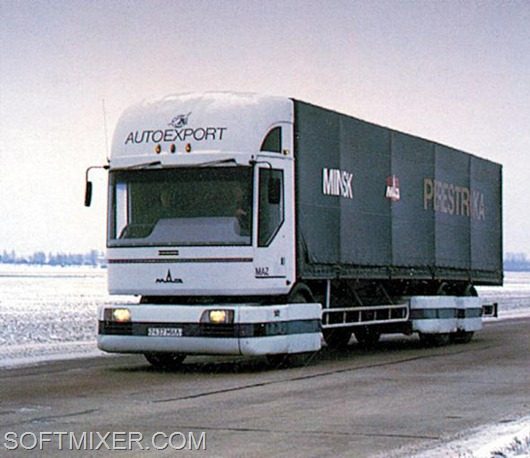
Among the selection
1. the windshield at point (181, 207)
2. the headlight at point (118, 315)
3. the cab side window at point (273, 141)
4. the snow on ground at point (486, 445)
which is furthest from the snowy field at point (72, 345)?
the cab side window at point (273, 141)

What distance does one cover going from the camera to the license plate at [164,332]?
56.6 feet

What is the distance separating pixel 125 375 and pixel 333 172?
477cm

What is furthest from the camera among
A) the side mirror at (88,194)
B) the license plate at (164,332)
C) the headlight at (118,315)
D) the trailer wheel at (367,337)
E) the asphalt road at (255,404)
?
the trailer wheel at (367,337)

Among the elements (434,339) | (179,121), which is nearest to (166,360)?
(179,121)

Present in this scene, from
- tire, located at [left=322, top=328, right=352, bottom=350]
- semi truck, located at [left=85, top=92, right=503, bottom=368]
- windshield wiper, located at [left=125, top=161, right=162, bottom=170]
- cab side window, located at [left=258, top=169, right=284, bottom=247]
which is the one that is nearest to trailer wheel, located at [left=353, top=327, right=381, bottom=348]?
tire, located at [left=322, top=328, right=352, bottom=350]

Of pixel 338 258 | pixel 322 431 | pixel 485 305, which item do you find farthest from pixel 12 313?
pixel 322 431

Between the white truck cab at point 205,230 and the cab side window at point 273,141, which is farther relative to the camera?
the cab side window at point 273,141

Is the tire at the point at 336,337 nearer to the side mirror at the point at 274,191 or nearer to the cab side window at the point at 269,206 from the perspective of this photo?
the cab side window at the point at 269,206

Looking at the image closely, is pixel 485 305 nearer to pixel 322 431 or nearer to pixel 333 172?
pixel 333 172

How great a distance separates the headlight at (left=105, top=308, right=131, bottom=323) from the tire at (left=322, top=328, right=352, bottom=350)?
6.82 meters

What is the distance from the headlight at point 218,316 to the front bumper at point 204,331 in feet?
0.13

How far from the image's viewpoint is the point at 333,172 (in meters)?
19.7

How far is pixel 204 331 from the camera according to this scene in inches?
675

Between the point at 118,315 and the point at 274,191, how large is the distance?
9.25 feet
